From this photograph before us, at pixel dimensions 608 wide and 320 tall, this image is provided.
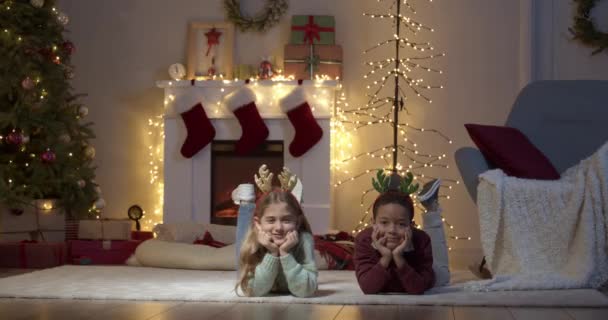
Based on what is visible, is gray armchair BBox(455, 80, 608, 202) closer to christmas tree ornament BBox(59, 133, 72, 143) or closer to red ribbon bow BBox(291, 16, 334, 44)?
red ribbon bow BBox(291, 16, 334, 44)

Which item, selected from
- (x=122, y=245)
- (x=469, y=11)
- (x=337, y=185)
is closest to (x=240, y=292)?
(x=122, y=245)

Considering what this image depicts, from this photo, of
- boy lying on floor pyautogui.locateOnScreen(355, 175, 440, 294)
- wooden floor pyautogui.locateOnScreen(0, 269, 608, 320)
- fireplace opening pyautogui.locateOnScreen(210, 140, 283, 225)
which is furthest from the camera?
fireplace opening pyautogui.locateOnScreen(210, 140, 283, 225)

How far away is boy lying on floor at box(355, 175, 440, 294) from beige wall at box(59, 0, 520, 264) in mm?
2651

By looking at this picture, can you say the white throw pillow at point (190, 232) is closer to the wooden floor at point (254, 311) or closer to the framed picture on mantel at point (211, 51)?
the framed picture on mantel at point (211, 51)

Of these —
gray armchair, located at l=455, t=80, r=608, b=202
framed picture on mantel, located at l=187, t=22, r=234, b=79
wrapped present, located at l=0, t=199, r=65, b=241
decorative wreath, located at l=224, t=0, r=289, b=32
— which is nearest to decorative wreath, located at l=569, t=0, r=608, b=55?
gray armchair, located at l=455, t=80, r=608, b=202

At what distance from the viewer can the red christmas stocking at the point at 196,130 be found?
19.0 feet

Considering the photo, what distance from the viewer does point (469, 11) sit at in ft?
19.1

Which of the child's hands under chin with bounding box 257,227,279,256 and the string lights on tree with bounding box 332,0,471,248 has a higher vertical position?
the string lights on tree with bounding box 332,0,471,248

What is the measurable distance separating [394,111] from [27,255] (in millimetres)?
2395

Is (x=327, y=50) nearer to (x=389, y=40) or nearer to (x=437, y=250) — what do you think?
(x=389, y=40)

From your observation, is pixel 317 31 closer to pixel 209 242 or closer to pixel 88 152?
pixel 88 152

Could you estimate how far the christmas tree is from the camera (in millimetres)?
5023

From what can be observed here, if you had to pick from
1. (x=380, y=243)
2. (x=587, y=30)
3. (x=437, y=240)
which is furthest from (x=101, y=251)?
(x=587, y=30)

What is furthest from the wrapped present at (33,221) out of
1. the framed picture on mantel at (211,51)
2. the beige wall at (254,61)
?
the framed picture on mantel at (211,51)
